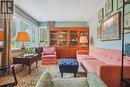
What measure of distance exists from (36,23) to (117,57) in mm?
7164

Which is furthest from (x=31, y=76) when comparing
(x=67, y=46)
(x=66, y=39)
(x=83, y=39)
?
(x=66, y=39)

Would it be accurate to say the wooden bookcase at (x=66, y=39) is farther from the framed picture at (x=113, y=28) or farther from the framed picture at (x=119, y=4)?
the framed picture at (x=119, y=4)

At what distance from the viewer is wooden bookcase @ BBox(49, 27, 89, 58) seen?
31.7 feet

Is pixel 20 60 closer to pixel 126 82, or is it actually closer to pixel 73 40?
pixel 126 82

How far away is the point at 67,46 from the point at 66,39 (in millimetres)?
434

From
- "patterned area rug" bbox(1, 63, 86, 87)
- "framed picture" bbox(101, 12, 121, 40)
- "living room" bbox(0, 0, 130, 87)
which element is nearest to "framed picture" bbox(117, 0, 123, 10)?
"living room" bbox(0, 0, 130, 87)

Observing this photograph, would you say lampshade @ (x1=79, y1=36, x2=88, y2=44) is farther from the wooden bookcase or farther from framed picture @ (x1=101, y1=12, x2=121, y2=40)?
framed picture @ (x1=101, y1=12, x2=121, y2=40)

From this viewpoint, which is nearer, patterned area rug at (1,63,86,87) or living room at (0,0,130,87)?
living room at (0,0,130,87)

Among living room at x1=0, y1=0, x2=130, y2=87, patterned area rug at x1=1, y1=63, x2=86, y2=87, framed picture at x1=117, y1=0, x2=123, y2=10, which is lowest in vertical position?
patterned area rug at x1=1, y1=63, x2=86, y2=87

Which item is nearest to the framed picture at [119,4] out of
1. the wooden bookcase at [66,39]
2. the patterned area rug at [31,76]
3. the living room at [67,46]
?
the living room at [67,46]

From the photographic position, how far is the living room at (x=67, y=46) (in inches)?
114

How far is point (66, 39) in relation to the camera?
9.86 metres

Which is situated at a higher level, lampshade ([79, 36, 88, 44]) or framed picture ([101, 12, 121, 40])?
framed picture ([101, 12, 121, 40])

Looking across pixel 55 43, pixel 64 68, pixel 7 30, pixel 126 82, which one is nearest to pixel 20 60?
pixel 7 30
